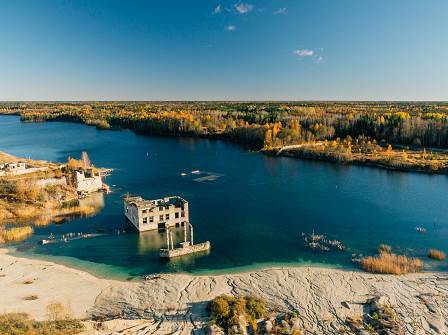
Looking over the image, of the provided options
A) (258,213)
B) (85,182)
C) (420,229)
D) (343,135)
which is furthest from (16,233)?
(343,135)

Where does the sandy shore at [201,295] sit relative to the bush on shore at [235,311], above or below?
below

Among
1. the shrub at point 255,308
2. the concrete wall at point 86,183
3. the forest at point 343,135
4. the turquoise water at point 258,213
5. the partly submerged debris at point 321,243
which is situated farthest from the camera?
the forest at point 343,135

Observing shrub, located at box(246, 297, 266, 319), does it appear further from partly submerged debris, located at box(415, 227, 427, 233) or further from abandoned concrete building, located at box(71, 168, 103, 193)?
abandoned concrete building, located at box(71, 168, 103, 193)

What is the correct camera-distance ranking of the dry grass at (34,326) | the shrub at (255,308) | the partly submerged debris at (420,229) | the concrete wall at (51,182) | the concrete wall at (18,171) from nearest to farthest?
the dry grass at (34,326) → the shrub at (255,308) → the partly submerged debris at (420,229) → the concrete wall at (51,182) → the concrete wall at (18,171)

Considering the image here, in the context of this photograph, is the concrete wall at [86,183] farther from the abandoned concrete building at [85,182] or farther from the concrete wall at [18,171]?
the concrete wall at [18,171]

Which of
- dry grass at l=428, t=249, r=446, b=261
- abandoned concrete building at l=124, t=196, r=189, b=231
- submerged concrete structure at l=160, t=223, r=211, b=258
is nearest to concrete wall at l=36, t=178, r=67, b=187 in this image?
abandoned concrete building at l=124, t=196, r=189, b=231

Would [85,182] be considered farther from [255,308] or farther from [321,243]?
[255,308]

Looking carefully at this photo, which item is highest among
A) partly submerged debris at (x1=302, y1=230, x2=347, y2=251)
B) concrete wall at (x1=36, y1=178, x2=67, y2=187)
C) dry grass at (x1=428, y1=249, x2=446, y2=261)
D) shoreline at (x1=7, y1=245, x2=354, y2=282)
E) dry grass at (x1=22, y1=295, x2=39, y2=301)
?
concrete wall at (x1=36, y1=178, x2=67, y2=187)

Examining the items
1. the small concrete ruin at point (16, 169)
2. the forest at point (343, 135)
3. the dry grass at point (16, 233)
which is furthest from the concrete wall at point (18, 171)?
the forest at point (343, 135)
